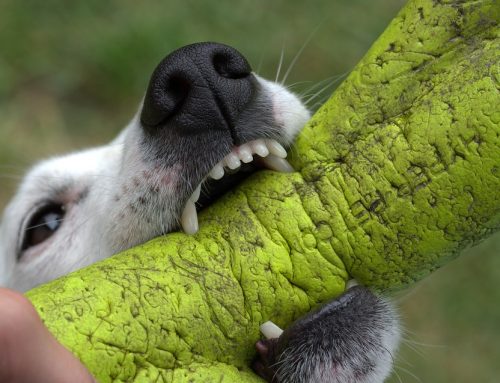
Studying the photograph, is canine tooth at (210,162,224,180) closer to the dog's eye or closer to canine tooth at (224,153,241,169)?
canine tooth at (224,153,241,169)

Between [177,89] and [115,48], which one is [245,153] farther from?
[115,48]

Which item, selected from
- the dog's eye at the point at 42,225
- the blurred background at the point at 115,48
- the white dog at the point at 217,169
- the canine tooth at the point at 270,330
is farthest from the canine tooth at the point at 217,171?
the blurred background at the point at 115,48

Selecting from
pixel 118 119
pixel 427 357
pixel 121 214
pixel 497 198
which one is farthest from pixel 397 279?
pixel 118 119

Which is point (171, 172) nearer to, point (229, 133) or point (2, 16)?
point (229, 133)

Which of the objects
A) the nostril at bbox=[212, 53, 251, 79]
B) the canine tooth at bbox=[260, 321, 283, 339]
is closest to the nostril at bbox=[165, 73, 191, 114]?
the nostril at bbox=[212, 53, 251, 79]

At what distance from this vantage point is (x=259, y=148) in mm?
2123

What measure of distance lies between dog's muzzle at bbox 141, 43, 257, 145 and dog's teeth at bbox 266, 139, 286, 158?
11 cm

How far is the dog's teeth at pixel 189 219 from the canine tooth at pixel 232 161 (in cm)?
16

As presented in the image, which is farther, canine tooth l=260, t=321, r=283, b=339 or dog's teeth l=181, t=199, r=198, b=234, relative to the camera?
dog's teeth l=181, t=199, r=198, b=234

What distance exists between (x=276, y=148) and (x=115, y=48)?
4.36 meters

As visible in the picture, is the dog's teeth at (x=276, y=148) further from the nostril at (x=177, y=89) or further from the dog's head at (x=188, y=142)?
the nostril at (x=177, y=89)

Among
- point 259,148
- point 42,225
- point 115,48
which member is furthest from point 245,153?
point 115,48

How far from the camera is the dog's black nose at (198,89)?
2.05m

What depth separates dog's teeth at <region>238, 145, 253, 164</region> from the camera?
6.91ft
